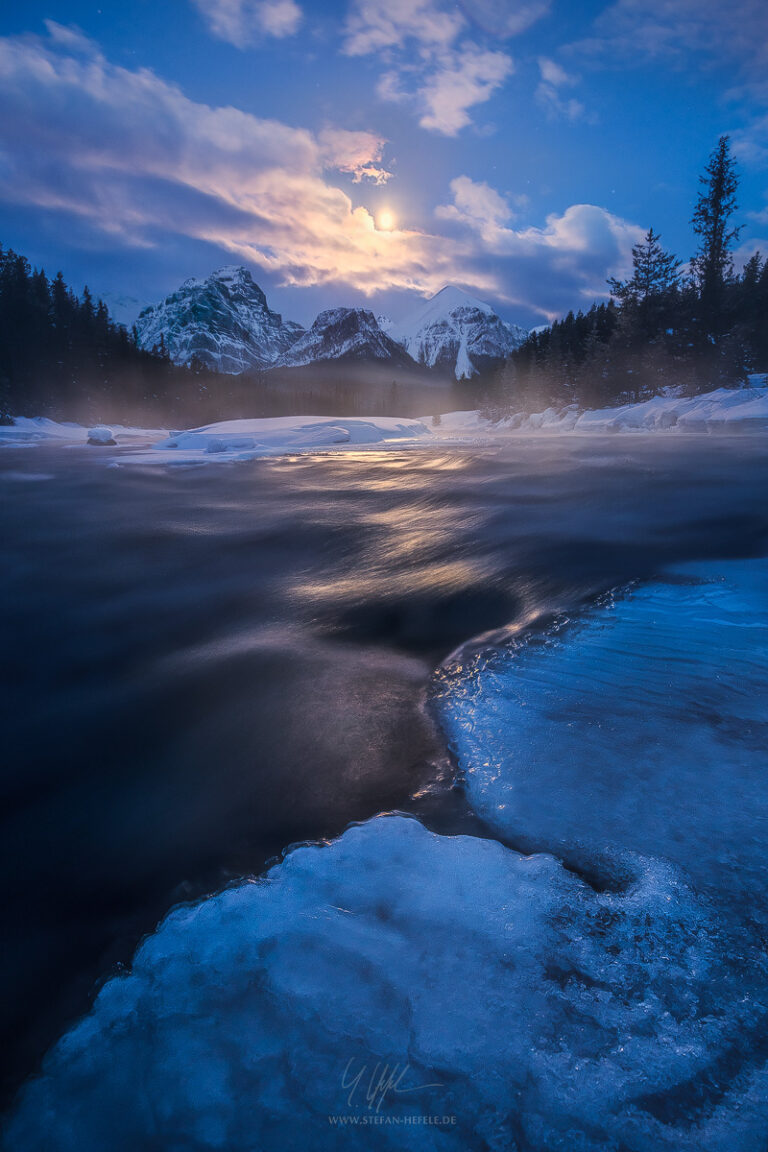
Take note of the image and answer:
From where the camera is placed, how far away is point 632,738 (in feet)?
7.54

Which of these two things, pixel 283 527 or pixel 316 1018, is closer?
pixel 316 1018

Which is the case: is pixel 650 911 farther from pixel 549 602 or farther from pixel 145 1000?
pixel 549 602

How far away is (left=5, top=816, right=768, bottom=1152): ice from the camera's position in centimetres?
111

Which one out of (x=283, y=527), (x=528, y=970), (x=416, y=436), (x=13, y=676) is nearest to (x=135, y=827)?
(x=528, y=970)

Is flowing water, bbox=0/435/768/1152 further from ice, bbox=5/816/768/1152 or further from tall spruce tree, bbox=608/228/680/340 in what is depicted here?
tall spruce tree, bbox=608/228/680/340

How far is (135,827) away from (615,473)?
11785mm

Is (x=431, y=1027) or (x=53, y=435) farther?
(x=53, y=435)

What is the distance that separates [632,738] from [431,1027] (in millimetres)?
1540

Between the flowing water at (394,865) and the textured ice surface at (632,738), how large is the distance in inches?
0.6

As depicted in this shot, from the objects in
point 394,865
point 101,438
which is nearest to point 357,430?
point 101,438

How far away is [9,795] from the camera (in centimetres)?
228

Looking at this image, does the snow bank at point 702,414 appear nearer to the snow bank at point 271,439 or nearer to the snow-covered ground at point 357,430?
the snow-covered ground at point 357,430

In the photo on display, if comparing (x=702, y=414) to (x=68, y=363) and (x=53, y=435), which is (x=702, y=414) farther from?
(x=68, y=363)

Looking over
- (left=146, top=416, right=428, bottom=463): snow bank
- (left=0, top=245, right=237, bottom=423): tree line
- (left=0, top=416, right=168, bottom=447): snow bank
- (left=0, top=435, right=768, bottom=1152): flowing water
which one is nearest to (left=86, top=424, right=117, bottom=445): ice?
(left=0, top=416, right=168, bottom=447): snow bank
